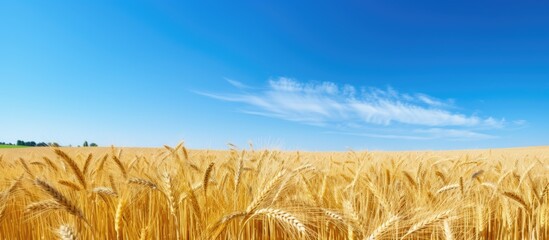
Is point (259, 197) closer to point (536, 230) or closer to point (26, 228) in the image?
point (536, 230)

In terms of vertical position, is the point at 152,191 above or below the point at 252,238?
above

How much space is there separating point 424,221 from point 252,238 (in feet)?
2.97

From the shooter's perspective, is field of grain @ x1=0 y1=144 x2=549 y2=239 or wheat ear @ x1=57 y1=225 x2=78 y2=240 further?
field of grain @ x1=0 y1=144 x2=549 y2=239

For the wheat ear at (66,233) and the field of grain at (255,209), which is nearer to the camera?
the wheat ear at (66,233)

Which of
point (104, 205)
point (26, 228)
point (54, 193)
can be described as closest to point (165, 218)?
point (104, 205)

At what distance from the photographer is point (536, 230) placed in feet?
7.47

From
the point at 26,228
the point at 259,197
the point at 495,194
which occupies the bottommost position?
the point at 26,228

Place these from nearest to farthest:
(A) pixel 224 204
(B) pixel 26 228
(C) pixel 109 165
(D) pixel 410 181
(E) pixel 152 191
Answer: (A) pixel 224 204
(E) pixel 152 191
(B) pixel 26 228
(D) pixel 410 181
(C) pixel 109 165

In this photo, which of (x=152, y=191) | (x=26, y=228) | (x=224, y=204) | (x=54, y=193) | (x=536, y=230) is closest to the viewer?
(x=54, y=193)

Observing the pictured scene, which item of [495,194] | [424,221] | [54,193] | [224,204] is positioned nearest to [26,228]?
[54,193]

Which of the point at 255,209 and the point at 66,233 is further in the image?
the point at 255,209

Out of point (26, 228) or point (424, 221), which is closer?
point (424, 221)

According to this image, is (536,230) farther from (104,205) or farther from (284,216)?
(104,205)

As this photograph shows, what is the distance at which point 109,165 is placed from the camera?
11.7 ft
